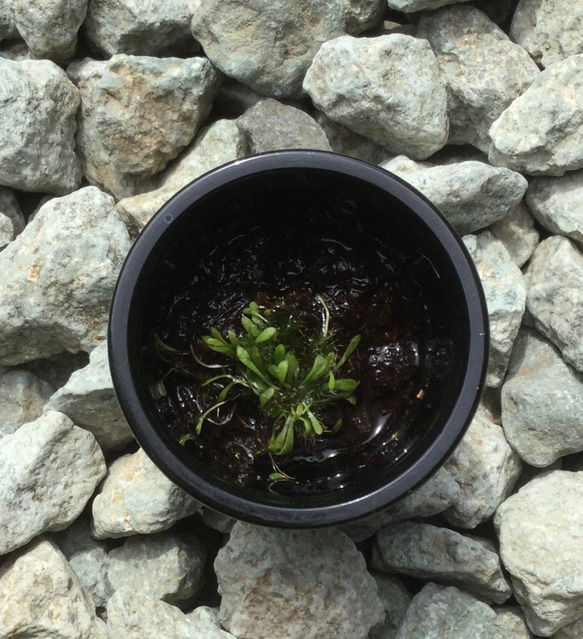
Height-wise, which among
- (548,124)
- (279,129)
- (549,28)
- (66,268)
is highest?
(549,28)

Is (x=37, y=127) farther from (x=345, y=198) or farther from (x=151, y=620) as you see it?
(x=151, y=620)

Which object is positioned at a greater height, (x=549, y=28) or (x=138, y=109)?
(x=549, y=28)

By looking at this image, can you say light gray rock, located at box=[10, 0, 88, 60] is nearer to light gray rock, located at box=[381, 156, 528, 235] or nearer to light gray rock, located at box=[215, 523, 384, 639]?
light gray rock, located at box=[381, 156, 528, 235]

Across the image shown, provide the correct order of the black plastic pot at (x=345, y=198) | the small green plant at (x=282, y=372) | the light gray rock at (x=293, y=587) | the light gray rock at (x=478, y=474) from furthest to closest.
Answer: the light gray rock at (x=478, y=474) → the light gray rock at (x=293, y=587) → the small green plant at (x=282, y=372) → the black plastic pot at (x=345, y=198)

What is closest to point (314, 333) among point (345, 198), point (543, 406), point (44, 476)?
point (345, 198)

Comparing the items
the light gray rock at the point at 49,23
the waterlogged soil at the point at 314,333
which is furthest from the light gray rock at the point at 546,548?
the light gray rock at the point at 49,23

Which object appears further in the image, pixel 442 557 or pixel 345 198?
pixel 442 557

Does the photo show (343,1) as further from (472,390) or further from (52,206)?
(472,390)

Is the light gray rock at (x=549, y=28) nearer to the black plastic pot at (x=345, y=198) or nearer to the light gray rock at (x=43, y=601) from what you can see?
the black plastic pot at (x=345, y=198)
